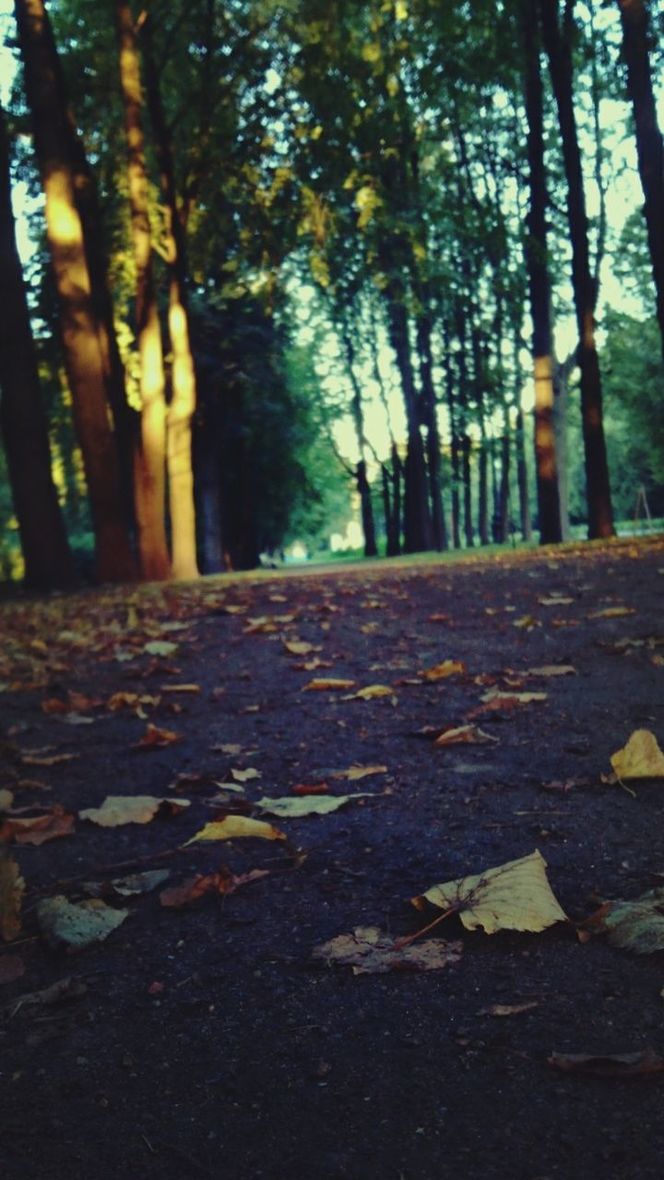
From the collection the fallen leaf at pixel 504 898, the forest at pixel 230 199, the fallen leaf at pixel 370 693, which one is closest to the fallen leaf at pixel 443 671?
the fallen leaf at pixel 370 693

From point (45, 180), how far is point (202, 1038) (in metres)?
13.9

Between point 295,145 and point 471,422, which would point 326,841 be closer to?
point 295,145

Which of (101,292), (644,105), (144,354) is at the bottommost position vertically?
(144,354)

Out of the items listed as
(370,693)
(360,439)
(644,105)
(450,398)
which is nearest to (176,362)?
(644,105)

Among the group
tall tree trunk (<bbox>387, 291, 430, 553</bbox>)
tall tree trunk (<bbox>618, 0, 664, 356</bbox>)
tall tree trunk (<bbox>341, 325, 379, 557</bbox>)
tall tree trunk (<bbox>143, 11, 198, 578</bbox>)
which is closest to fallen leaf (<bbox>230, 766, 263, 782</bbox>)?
tall tree trunk (<bbox>618, 0, 664, 356</bbox>)

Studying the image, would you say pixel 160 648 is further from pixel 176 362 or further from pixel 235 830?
pixel 176 362

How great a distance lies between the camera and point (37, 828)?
10.3 ft

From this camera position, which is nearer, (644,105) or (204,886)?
(204,886)

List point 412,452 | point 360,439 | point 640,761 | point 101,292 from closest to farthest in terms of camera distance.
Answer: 1. point 640,761
2. point 101,292
3. point 412,452
4. point 360,439

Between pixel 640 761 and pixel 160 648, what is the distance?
4.71 m

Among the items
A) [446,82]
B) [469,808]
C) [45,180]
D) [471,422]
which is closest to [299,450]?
[471,422]

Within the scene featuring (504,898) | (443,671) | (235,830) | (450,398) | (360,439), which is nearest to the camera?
(504,898)

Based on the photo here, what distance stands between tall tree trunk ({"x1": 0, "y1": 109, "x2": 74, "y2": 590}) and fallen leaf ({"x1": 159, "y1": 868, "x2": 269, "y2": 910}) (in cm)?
1160

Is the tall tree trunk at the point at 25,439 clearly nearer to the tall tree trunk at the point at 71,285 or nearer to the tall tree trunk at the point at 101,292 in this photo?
the tall tree trunk at the point at 71,285
